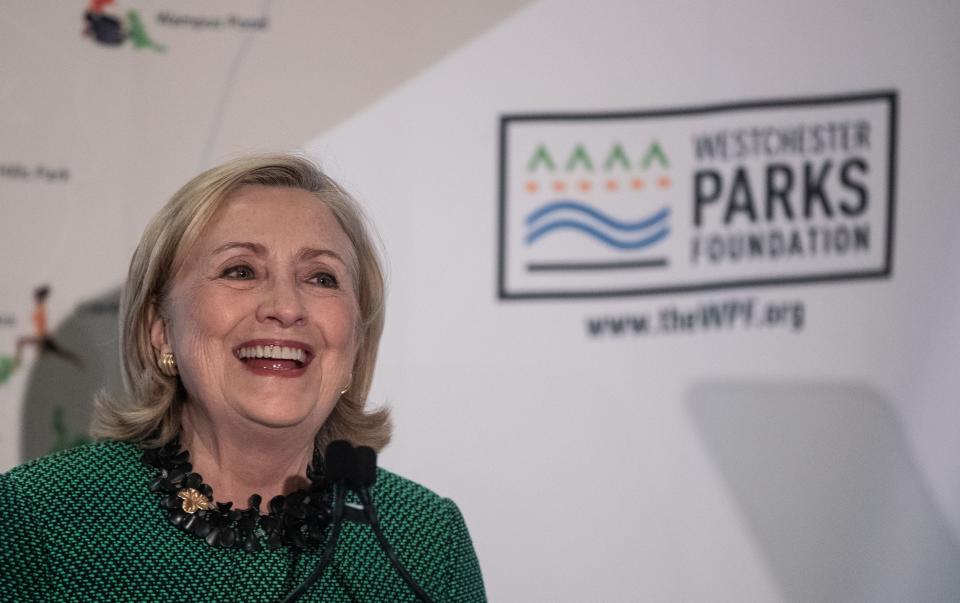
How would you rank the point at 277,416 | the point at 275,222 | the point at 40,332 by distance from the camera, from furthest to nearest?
1. the point at 40,332
2. the point at 275,222
3. the point at 277,416

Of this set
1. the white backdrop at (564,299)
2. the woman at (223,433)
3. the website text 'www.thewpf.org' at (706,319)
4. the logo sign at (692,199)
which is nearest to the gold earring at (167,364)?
the woman at (223,433)

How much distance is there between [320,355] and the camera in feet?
5.51

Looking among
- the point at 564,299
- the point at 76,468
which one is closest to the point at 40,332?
the point at 76,468

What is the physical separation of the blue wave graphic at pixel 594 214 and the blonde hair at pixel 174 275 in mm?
787

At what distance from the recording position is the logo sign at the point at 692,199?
2.59 m

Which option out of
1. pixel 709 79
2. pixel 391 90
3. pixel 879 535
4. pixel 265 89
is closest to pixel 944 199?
pixel 709 79

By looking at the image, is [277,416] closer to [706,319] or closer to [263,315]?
[263,315]

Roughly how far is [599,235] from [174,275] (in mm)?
1231

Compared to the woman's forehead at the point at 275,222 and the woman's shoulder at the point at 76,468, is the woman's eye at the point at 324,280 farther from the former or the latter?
the woman's shoulder at the point at 76,468

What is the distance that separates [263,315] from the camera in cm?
161

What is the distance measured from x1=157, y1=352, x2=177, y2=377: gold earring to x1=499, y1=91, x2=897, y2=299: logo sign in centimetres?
102

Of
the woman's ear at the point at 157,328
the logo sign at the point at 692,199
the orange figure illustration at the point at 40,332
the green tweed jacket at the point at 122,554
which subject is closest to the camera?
the green tweed jacket at the point at 122,554

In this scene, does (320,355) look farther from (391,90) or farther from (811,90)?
(811,90)

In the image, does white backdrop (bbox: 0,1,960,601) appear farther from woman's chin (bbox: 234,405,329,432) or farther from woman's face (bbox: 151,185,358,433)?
woman's chin (bbox: 234,405,329,432)
